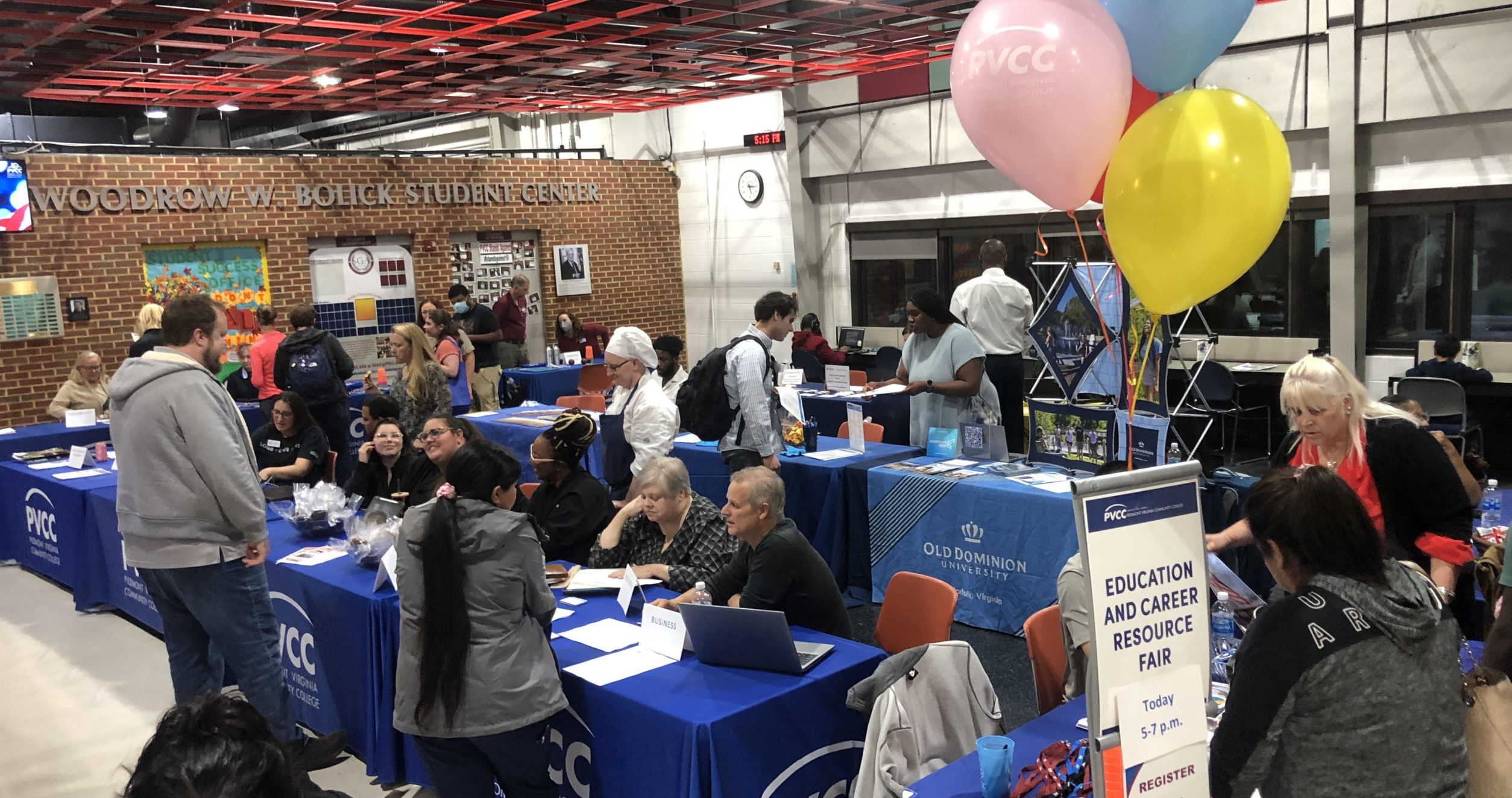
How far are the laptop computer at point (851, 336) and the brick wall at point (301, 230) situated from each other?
2922mm

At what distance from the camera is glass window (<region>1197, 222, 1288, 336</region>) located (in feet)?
27.9

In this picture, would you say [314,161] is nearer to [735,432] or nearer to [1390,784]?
[735,432]

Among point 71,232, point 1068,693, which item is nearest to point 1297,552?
point 1068,693

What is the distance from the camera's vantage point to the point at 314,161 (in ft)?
33.8

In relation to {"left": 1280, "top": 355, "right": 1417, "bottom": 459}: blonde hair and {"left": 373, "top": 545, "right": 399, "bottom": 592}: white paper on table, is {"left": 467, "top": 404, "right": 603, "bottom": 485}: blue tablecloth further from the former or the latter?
{"left": 1280, "top": 355, "right": 1417, "bottom": 459}: blonde hair

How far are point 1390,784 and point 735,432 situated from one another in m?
3.81

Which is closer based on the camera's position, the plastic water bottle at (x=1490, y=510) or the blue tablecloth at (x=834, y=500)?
the plastic water bottle at (x=1490, y=510)

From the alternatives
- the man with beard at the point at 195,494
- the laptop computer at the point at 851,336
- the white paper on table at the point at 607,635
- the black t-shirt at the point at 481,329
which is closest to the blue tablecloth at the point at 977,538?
the white paper on table at the point at 607,635

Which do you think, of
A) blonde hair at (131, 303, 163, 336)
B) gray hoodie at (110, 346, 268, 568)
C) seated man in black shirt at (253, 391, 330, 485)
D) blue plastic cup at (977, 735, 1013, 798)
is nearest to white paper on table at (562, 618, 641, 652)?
gray hoodie at (110, 346, 268, 568)

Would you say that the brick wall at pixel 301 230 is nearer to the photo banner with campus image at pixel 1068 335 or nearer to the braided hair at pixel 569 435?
the braided hair at pixel 569 435

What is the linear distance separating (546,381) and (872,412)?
391cm

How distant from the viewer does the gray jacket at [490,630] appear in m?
2.74

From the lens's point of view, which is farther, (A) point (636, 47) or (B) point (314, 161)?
(B) point (314, 161)

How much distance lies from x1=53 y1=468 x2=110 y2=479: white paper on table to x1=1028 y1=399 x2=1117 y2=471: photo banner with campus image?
196 inches
